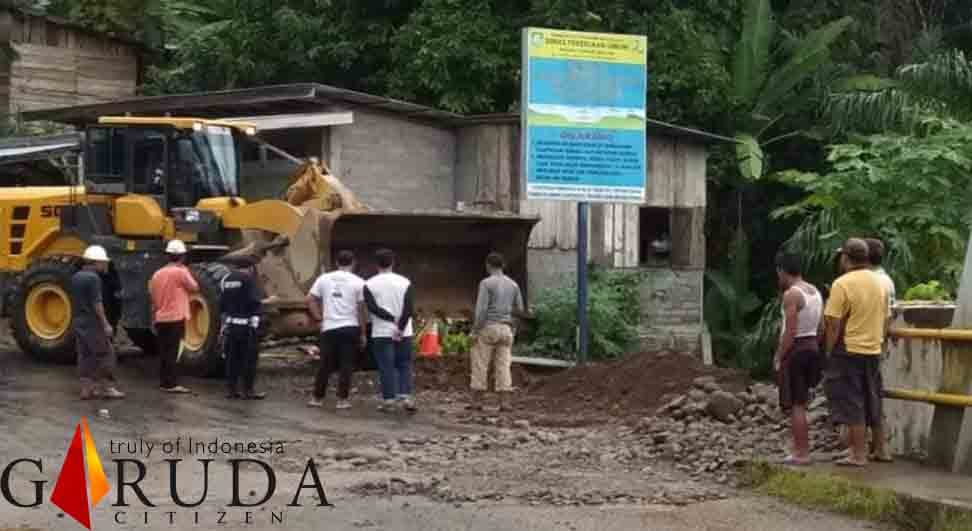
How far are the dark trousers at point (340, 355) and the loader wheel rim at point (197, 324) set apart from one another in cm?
210

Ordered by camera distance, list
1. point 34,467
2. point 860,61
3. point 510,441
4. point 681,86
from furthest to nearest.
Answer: point 860,61 → point 681,86 → point 510,441 → point 34,467

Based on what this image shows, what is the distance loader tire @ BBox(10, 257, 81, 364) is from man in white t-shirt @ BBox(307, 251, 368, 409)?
432cm

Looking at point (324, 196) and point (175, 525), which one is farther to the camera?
point (324, 196)

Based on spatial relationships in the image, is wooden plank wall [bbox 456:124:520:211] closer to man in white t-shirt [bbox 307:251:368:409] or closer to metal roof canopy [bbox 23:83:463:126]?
metal roof canopy [bbox 23:83:463:126]

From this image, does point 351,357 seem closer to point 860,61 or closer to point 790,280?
point 790,280

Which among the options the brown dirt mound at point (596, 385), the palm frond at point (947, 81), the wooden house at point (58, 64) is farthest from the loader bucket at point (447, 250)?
the wooden house at point (58, 64)

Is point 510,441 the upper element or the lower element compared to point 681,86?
lower

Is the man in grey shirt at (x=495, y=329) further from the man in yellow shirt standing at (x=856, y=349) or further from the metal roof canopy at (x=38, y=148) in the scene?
the metal roof canopy at (x=38, y=148)

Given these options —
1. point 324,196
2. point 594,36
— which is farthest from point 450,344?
point 594,36

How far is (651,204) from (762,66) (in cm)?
455

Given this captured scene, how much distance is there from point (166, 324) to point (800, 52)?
1511cm


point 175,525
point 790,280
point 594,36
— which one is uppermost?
point 594,36

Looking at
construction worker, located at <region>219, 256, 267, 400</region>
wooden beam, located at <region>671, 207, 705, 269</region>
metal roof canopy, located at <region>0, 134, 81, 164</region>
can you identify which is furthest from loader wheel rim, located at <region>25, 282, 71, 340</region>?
wooden beam, located at <region>671, 207, 705, 269</region>

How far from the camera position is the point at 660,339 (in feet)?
79.7
